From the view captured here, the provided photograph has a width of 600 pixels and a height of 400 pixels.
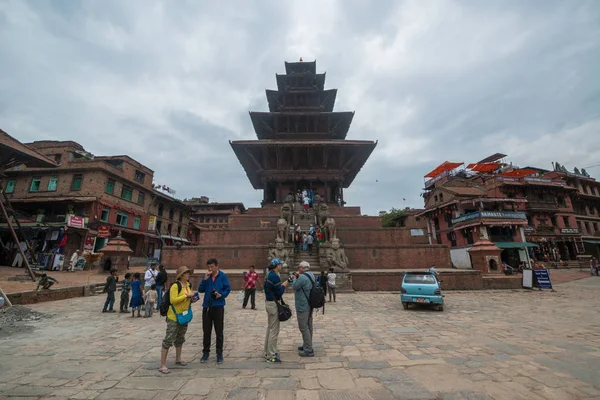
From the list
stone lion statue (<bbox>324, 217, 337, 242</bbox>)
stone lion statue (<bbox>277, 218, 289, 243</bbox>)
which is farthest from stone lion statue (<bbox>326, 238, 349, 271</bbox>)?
stone lion statue (<bbox>277, 218, 289, 243</bbox>)

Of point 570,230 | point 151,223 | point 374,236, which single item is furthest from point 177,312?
point 570,230

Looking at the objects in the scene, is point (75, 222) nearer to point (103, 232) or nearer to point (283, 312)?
point (103, 232)

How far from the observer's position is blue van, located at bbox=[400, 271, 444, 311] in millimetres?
8742

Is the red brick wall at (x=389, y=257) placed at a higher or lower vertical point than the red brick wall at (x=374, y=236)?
lower

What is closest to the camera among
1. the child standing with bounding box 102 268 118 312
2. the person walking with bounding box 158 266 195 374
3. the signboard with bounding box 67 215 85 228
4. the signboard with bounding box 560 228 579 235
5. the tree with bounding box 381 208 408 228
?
the person walking with bounding box 158 266 195 374

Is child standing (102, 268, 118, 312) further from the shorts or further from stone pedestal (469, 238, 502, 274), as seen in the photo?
stone pedestal (469, 238, 502, 274)

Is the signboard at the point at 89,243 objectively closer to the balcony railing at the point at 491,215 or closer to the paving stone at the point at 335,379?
the paving stone at the point at 335,379

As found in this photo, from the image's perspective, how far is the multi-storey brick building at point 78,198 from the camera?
2272 cm

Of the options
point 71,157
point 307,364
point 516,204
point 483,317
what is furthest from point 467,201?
point 71,157

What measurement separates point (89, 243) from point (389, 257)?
25475 millimetres

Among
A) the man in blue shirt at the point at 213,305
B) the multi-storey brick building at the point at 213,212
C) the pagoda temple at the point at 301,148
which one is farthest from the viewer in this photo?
the multi-storey brick building at the point at 213,212

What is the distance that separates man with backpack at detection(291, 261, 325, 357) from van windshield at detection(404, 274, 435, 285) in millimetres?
6106

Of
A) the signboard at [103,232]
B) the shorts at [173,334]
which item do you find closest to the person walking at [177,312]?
the shorts at [173,334]

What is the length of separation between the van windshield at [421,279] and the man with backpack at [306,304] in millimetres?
6106
